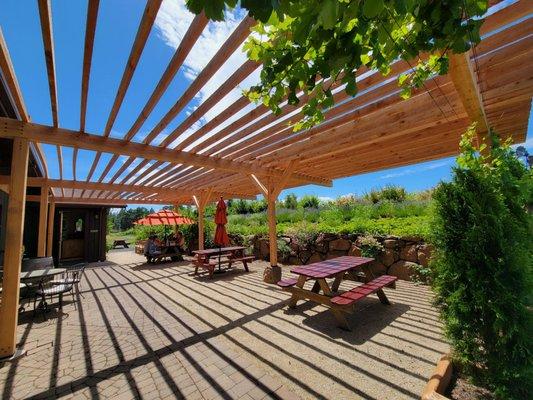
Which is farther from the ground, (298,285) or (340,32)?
(340,32)

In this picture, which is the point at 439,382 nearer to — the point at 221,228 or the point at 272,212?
the point at 272,212

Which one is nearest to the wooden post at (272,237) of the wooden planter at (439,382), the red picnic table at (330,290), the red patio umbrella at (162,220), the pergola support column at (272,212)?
the pergola support column at (272,212)

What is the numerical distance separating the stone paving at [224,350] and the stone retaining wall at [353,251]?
1209 mm

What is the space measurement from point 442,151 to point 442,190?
404cm

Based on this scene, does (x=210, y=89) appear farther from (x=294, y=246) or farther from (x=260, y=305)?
(x=294, y=246)

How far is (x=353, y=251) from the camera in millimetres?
7625

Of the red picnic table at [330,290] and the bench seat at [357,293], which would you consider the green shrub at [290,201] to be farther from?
the bench seat at [357,293]

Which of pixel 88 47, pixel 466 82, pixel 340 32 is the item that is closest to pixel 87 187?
pixel 88 47

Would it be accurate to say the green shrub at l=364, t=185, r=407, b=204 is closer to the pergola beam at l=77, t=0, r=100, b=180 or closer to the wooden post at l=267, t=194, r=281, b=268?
the wooden post at l=267, t=194, r=281, b=268

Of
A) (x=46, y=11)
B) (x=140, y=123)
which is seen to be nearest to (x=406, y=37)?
(x=46, y=11)

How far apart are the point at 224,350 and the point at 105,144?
388 cm

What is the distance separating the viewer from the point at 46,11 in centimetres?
195

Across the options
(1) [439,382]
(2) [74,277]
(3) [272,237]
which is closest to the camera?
(1) [439,382]

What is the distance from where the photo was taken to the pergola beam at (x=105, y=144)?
374 centimetres
